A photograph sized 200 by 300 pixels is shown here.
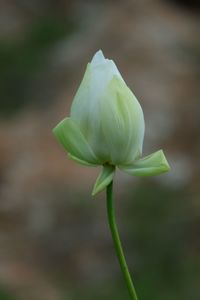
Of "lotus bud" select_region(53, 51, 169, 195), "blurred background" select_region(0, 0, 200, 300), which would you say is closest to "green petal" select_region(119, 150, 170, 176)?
"lotus bud" select_region(53, 51, 169, 195)

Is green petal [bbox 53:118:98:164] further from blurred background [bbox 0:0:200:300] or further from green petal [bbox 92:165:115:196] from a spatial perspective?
blurred background [bbox 0:0:200:300]

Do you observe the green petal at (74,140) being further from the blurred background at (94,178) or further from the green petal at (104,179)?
the blurred background at (94,178)

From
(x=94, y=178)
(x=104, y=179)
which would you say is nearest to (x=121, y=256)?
(x=104, y=179)

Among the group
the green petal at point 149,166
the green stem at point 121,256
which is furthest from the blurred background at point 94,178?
the green stem at point 121,256

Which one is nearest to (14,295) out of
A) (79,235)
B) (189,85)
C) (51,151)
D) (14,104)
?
(79,235)

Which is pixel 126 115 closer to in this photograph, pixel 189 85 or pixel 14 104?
pixel 189 85

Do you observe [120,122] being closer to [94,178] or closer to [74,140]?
[74,140]

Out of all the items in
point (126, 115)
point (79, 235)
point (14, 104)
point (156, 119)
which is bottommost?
point (126, 115)
